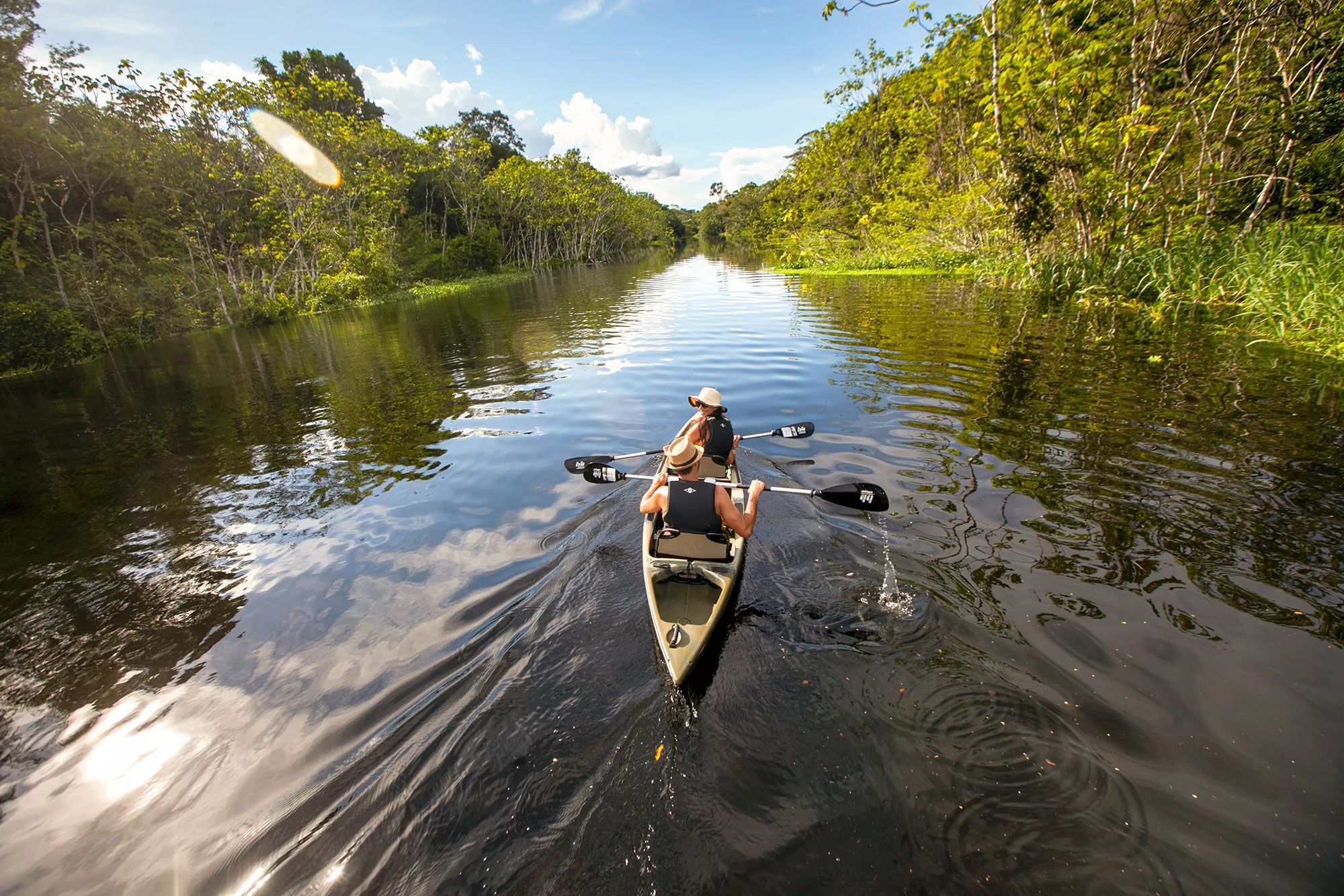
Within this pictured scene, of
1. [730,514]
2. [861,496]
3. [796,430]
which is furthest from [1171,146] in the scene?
[730,514]

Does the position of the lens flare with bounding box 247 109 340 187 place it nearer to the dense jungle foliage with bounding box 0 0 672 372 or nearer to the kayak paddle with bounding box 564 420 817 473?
the dense jungle foliage with bounding box 0 0 672 372

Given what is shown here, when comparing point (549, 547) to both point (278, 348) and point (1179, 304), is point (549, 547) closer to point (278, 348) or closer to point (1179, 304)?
point (1179, 304)

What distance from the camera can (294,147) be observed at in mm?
28578

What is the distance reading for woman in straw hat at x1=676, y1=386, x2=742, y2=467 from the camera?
252 inches

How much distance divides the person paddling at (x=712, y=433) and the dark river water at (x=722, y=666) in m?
0.90

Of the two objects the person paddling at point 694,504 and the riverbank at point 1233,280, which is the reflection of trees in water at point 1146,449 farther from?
the person paddling at point 694,504

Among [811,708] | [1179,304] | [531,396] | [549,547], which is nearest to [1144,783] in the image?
[811,708]

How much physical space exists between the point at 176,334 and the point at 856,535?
3485cm

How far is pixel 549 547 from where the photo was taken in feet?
19.4

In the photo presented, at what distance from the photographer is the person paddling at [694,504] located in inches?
176

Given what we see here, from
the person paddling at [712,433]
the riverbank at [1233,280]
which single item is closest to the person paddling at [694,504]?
the person paddling at [712,433]

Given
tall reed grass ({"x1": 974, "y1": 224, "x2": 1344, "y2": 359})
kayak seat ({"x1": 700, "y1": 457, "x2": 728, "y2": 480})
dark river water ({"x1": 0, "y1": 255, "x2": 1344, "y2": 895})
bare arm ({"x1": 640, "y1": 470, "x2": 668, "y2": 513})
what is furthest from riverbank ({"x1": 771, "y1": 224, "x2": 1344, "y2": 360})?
bare arm ({"x1": 640, "y1": 470, "x2": 668, "y2": 513})

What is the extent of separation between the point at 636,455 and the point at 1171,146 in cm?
1578

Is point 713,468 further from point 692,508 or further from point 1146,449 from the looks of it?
point 1146,449
